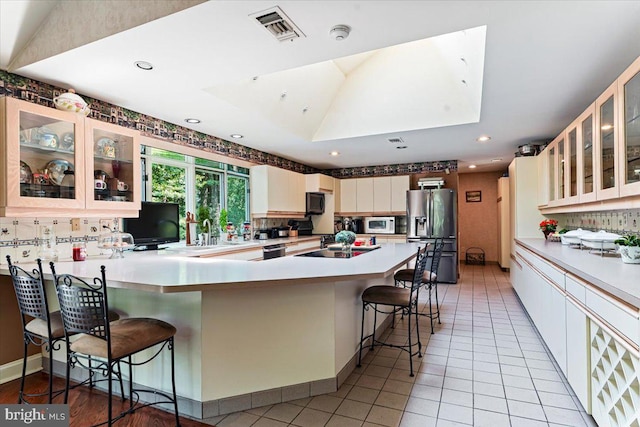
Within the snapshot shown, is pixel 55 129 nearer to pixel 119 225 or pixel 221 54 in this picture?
pixel 119 225

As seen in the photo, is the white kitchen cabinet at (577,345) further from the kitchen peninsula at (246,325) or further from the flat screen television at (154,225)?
the flat screen television at (154,225)

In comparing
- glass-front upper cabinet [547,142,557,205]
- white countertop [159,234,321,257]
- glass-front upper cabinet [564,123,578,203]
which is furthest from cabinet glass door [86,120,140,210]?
glass-front upper cabinet [547,142,557,205]

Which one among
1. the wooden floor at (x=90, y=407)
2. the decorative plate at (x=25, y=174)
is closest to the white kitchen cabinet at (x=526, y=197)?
the wooden floor at (x=90, y=407)

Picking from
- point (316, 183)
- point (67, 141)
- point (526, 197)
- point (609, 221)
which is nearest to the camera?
point (67, 141)

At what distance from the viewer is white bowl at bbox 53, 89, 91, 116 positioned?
2.61 m

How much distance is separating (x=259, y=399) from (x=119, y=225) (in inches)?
86.0

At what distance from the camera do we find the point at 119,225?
10.7ft

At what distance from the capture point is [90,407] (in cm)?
213

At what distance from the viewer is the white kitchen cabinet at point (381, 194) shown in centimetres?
653

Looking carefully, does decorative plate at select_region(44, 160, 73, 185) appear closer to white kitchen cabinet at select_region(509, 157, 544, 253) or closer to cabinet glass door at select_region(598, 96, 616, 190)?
cabinet glass door at select_region(598, 96, 616, 190)

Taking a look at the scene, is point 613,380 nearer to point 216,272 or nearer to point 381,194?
point 216,272

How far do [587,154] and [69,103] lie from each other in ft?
13.5

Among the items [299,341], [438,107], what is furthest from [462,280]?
[299,341]

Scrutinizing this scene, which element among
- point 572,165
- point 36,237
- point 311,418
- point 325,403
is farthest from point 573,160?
point 36,237
